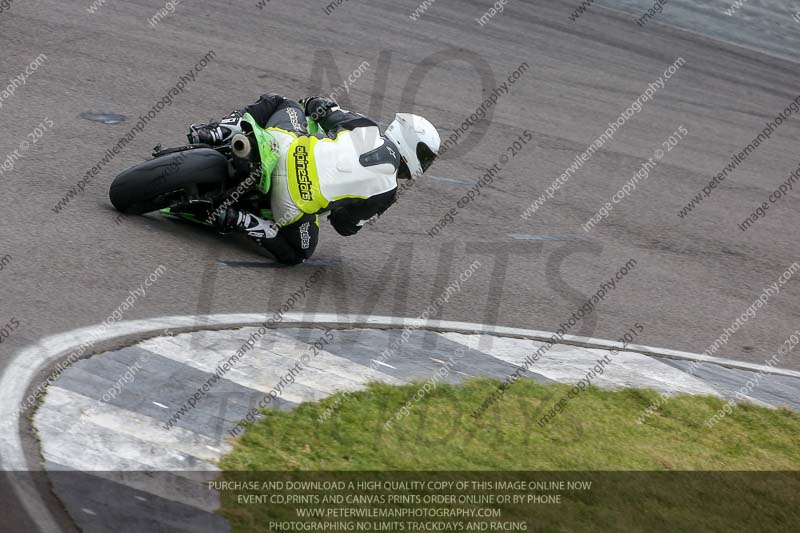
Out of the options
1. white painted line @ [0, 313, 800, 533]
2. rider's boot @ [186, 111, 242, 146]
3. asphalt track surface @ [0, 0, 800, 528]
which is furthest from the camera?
rider's boot @ [186, 111, 242, 146]

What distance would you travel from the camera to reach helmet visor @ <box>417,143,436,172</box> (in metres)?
8.16

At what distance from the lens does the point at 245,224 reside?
826 cm

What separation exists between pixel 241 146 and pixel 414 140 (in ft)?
4.17

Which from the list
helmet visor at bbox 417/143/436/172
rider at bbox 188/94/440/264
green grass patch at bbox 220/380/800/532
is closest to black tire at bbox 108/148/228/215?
rider at bbox 188/94/440/264

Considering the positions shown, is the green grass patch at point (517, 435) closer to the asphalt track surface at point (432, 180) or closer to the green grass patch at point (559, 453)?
the green grass patch at point (559, 453)

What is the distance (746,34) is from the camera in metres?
22.5

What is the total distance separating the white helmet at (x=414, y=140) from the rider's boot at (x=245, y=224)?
1.13m

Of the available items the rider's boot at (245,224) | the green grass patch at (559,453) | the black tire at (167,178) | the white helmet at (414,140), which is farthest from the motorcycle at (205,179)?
the green grass patch at (559,453)

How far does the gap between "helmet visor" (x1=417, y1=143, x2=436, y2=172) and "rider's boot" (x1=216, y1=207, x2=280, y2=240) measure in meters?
1.21

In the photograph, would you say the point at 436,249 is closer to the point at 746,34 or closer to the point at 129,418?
the point at 129,418

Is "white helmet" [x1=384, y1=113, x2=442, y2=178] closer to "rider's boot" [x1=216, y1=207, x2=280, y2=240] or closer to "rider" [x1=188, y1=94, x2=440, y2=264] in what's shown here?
"rider" [x1=188, y1=94, x2=440, y2=264]

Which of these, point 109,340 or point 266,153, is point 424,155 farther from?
point 109,340

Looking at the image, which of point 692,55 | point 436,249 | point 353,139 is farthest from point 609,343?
point 692,55

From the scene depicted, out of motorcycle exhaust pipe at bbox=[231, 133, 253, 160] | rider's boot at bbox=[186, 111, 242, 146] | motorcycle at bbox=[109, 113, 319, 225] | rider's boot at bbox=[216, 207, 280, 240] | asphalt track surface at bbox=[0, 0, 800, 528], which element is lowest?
asphalt track surface at bbox=[0, 0, 800, 528]
